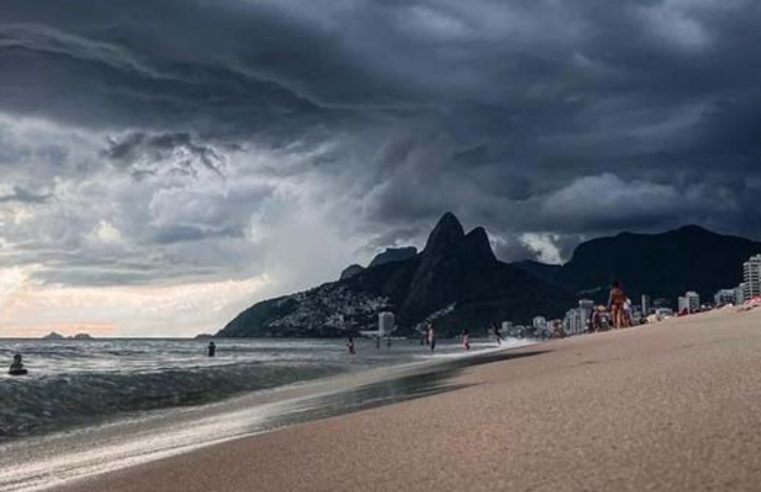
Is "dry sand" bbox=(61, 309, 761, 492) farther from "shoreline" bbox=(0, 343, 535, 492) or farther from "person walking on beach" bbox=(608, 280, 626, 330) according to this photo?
"person walking on beach" bbox=(608, 280, 626, 330)

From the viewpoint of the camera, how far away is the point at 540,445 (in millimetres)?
5383

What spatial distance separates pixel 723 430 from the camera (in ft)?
16.0

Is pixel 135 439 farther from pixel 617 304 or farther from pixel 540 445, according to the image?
pixel 617 304

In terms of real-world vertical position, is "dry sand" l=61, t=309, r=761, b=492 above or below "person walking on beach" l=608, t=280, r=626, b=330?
below

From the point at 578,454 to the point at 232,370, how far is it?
99.2ft

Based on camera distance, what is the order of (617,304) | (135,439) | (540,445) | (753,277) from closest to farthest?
(540,445) → (135,439) → (617,304) → (753,277)

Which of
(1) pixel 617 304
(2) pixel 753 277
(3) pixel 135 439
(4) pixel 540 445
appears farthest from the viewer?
(2) pixel 753 277

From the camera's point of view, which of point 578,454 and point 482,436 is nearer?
point 578,454

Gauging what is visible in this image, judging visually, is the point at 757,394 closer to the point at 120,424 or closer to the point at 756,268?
the point at 120,424

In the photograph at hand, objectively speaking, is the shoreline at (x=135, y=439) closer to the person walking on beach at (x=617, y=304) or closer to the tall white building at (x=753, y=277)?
the person walking on beach at (x=617, y=304)

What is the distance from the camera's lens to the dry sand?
174 inches

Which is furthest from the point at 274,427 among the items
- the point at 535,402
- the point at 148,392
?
the point at 148,392

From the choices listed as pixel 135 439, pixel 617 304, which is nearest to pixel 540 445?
pixel 135 439

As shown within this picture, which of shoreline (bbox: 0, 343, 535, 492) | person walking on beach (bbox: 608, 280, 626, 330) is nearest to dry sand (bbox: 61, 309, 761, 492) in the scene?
shoreline (bbox: 0, 343, 535, 492)
